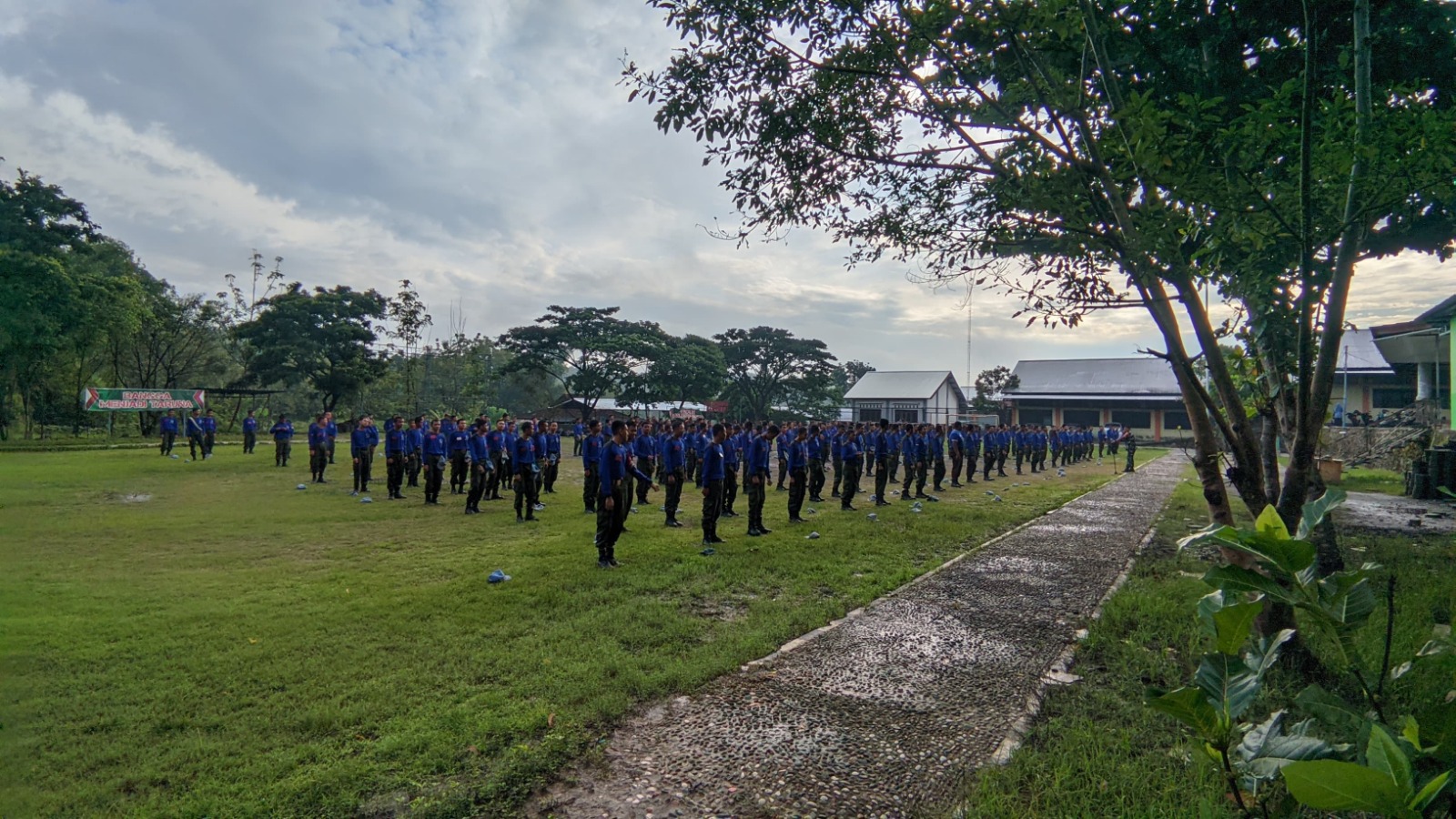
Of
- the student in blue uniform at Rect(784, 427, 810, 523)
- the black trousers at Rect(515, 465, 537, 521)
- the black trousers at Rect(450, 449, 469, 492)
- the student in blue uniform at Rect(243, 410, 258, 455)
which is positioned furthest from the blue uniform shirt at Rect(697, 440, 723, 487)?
the student in blue uniform at Rect(243, 410, 258, 455)

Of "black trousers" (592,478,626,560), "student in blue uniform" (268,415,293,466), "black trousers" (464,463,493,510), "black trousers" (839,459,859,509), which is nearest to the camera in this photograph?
"black trousers" (592,478,626,560)

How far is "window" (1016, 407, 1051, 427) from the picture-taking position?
154 ft

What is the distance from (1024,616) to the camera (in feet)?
20.6

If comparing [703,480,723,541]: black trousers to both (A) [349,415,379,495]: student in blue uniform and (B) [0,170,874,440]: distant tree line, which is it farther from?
(B) [0,170,874,440]: distant tree line

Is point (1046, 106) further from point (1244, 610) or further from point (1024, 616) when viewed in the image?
point (1024, 616)

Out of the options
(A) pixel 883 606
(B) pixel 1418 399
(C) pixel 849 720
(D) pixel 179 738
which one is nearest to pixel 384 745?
(D) pixel 179 738

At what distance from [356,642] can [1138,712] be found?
5588 millimetres

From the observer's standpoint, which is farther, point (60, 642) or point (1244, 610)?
point (60, 642)

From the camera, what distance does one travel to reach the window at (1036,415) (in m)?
46.9

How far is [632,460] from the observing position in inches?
437

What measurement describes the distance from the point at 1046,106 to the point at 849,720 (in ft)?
13.0

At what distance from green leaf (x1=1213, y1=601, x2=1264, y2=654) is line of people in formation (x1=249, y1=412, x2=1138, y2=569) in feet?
23.9

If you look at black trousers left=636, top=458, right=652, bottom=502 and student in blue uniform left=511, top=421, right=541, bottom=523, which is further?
black trousers left=636, top=458, right=652, bottom=502

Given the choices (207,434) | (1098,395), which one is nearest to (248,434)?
(207,434)
